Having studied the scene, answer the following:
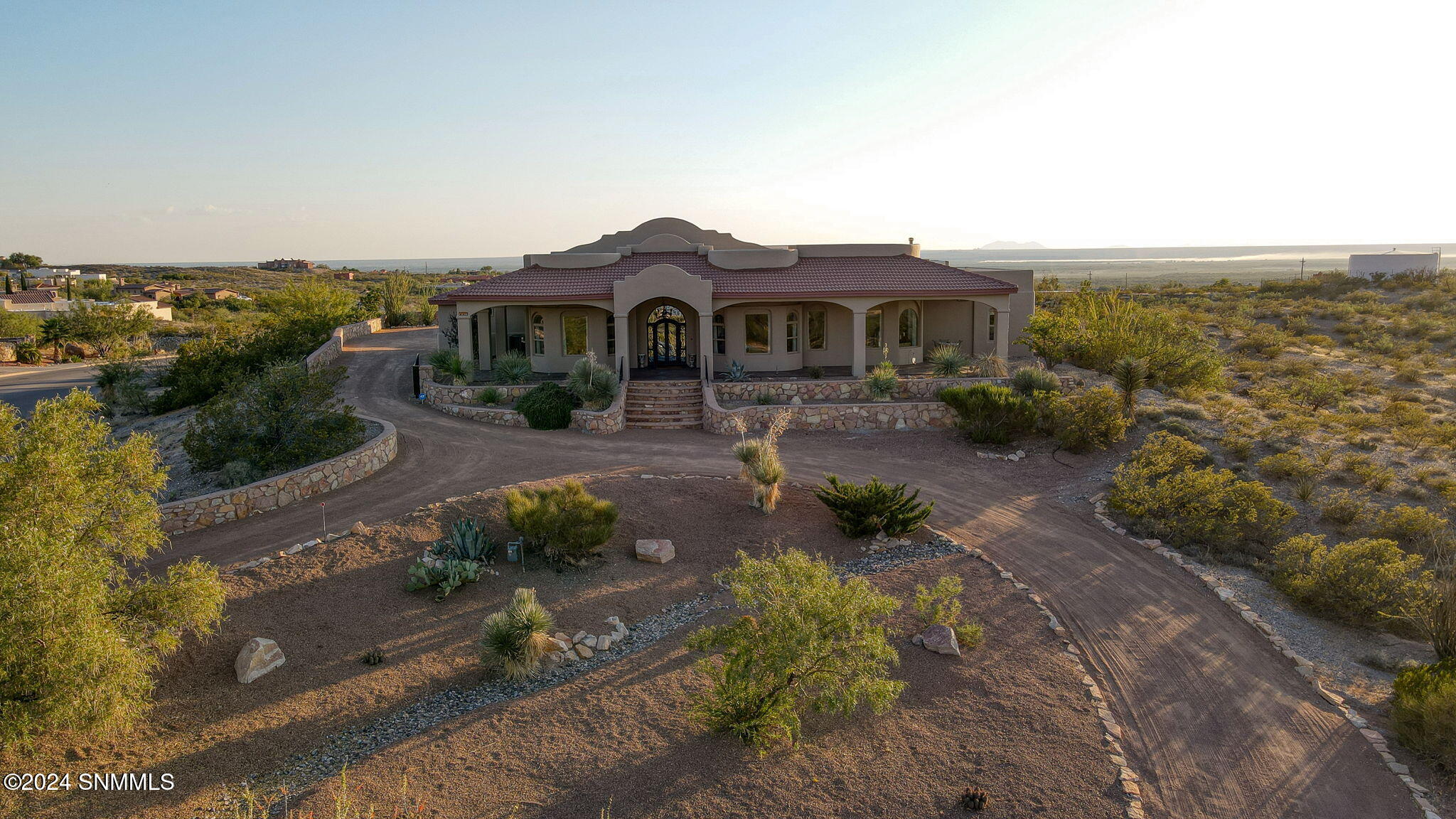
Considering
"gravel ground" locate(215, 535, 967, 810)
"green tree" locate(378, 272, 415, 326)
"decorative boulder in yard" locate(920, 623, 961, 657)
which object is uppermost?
"green tree" locate(378, 272, 415, 326)

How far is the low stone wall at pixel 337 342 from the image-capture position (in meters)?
27.9

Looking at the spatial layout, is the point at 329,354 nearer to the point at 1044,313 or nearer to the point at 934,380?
the point at 934,380

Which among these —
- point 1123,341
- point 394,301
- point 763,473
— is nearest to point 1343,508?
point 763,473

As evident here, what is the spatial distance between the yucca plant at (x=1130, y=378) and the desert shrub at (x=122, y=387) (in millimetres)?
30032

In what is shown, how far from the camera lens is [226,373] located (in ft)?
82.3

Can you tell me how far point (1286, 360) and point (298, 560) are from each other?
30.2 metres

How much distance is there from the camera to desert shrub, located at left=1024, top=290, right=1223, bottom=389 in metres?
21.5

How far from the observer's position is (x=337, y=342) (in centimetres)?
3108

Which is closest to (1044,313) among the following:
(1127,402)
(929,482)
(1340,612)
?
(1127,402)

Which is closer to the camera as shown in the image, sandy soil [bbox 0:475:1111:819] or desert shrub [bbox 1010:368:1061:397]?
sandy soil [bbox 0:475:1111:819]

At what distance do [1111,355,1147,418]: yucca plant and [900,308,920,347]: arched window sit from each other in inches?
349

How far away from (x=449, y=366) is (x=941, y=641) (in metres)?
18.4

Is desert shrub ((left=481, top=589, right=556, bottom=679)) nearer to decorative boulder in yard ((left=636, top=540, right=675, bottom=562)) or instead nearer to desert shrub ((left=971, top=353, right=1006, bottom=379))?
decorative boulder in yard ((left=636, top=540, right=675, bottom=562))

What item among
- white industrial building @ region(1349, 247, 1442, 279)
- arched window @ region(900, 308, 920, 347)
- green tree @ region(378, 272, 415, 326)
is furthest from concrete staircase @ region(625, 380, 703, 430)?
white industrial building @ region(1349, 247, 1442, 279)
